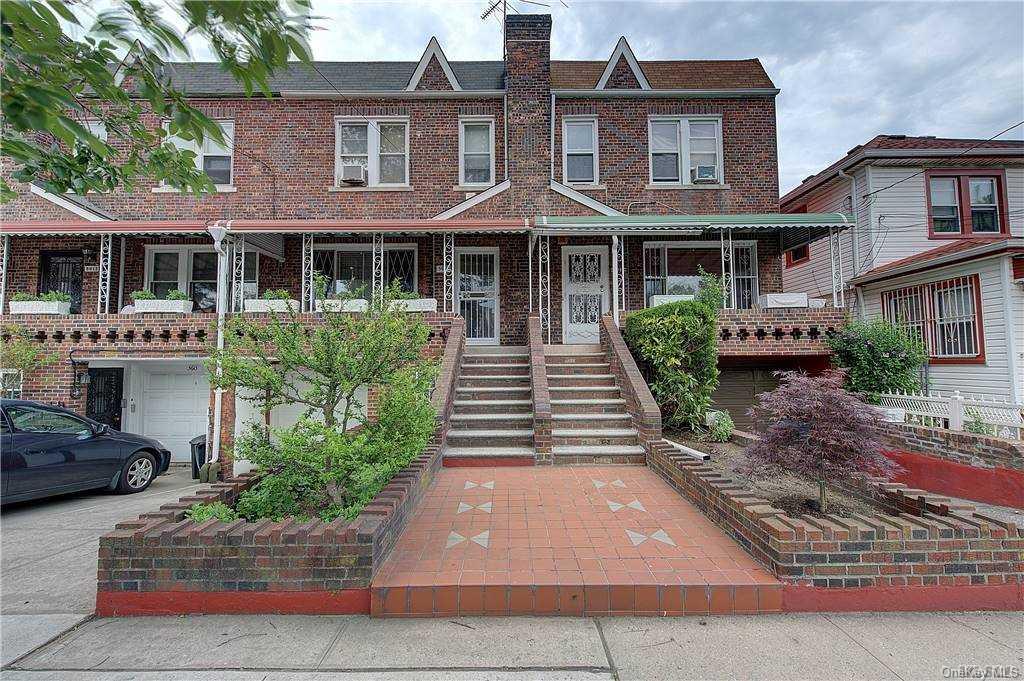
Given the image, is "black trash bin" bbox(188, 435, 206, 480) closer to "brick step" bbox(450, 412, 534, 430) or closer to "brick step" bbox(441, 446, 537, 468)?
"brick step" bbox(450, 412, 534, 430)

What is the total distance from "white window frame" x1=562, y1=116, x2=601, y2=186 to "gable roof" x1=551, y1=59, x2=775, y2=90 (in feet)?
3.10

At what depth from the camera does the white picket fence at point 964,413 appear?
5695 millimetres

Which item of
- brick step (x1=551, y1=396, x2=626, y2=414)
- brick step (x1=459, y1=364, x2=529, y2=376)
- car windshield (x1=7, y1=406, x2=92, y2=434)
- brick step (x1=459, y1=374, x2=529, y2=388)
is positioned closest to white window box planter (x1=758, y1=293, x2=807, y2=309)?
brick step (x1=551, y1=396, x2=626, y2=414)

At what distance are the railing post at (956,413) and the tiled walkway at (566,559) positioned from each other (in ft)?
13.9

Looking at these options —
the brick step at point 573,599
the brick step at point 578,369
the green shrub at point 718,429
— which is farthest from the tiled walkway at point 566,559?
the brick step at point 578,369

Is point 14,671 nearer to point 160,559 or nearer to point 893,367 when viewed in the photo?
point 160,559

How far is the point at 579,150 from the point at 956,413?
358 inches

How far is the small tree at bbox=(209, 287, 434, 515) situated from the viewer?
3.71 meters

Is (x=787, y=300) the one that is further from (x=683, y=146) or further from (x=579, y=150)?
(x=579, y=150)

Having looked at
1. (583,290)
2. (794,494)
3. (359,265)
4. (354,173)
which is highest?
(354,173)

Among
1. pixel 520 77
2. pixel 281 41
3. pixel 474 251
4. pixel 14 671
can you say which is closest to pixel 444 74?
pixel 520 77

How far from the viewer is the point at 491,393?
304 inches

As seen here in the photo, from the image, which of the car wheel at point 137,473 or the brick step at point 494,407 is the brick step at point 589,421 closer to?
the brick step at point 494,407

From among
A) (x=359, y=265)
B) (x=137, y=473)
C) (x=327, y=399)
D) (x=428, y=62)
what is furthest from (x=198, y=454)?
(x=428, y=62)
